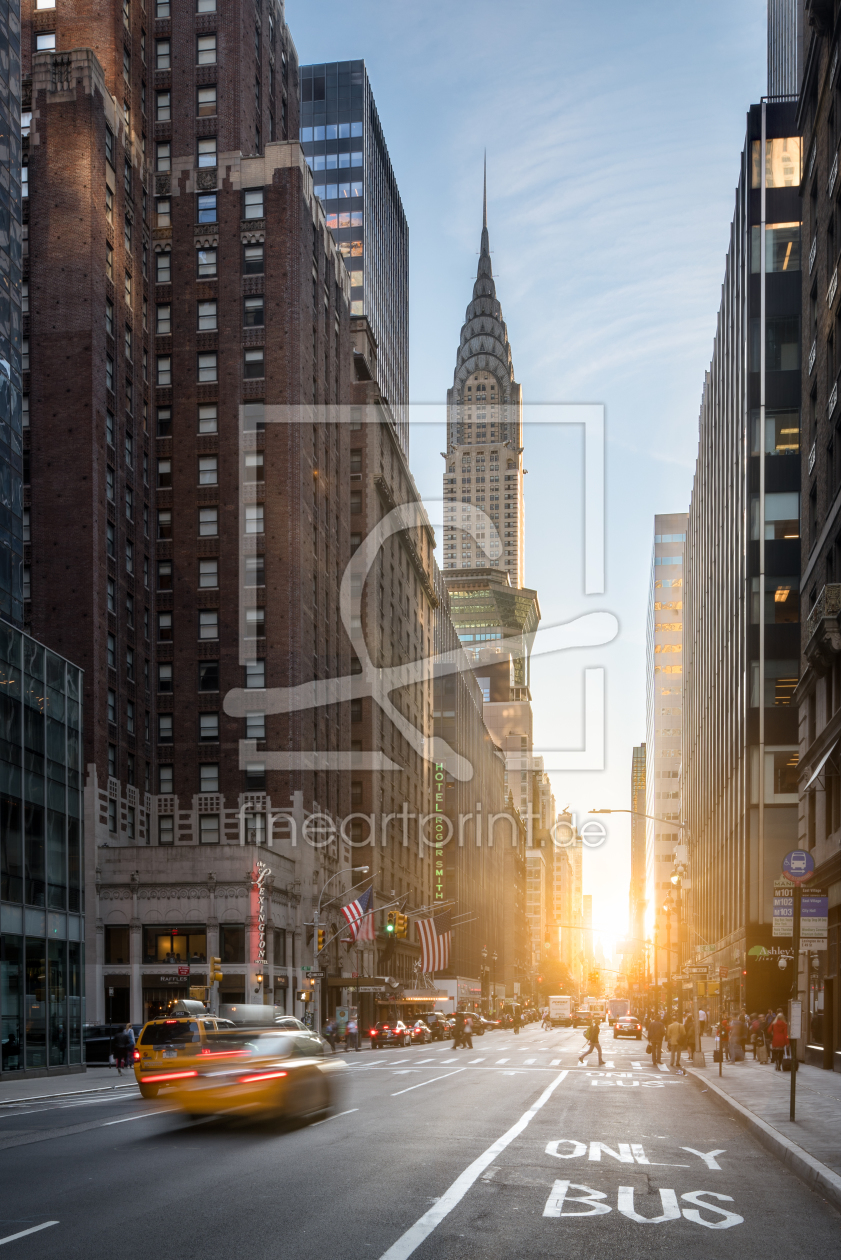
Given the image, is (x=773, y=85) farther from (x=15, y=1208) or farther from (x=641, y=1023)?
(x=15, y=1208)

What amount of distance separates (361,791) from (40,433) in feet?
139

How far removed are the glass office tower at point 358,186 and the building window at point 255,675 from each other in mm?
63270

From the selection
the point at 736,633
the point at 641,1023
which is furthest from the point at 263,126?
the point at 641,1023

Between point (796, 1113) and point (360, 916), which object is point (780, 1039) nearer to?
point (796, 1113)

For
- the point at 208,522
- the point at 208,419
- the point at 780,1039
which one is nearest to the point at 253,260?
the point at 208,419

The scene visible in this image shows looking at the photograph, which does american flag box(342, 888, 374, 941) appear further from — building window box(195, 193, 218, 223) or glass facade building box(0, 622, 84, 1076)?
building window box(195, 193, 218, 223)

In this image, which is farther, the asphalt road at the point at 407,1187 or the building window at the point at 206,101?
the building window at the point at 206,101

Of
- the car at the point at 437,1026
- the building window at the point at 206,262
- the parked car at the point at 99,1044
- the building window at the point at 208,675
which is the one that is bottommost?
the car at the point at 437,1026

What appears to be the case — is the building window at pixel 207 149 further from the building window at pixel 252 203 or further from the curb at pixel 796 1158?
the curb at pixel 796 1158

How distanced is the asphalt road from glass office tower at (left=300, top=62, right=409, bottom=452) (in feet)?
381

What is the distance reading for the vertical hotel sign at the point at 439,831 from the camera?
428 feet

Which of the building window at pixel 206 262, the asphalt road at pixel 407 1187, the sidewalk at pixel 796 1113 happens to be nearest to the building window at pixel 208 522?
the building window at pixel 206 262

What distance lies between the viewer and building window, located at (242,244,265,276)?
80.7m

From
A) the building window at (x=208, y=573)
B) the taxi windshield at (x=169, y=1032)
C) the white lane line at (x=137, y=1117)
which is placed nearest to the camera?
the white lane line at (x=137, y=1117)
